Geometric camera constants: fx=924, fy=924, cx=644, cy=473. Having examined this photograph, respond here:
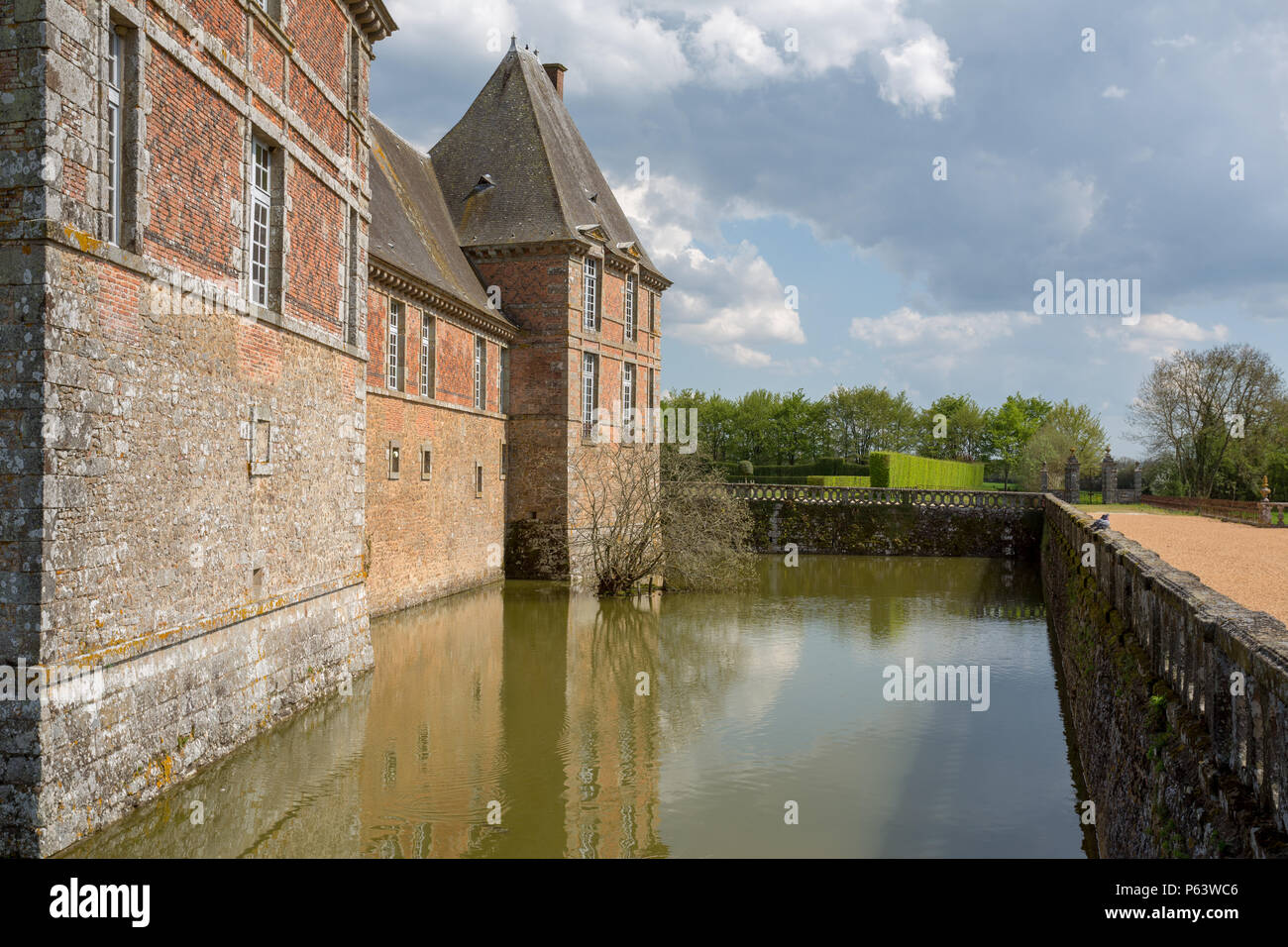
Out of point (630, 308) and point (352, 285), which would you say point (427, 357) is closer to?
point (352, 285)

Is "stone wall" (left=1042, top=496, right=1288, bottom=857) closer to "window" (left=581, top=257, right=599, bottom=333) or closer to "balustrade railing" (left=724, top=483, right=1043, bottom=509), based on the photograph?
"window" (left=581, top=257, right=599, bottom=333)

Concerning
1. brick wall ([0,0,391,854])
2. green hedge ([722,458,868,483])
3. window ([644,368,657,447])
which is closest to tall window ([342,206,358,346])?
brick wall ([0,0,391,854])

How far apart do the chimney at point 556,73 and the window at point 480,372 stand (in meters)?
10.9

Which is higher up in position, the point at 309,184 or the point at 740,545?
the point at 309,184

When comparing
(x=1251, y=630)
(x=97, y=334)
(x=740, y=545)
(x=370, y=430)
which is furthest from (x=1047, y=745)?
(x=740, y=545)

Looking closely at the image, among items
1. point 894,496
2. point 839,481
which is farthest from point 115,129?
point 839,481

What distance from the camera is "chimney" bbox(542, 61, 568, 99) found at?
91.6ft

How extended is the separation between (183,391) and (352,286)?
16.2 ft

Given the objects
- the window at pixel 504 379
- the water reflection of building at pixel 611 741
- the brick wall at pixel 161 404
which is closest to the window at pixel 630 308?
the window at pixel 504 379

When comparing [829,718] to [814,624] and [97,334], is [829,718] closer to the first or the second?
[814,624]

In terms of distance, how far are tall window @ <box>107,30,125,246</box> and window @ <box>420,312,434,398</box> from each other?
10.9 metres

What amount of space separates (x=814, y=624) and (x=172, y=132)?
44.4ft
